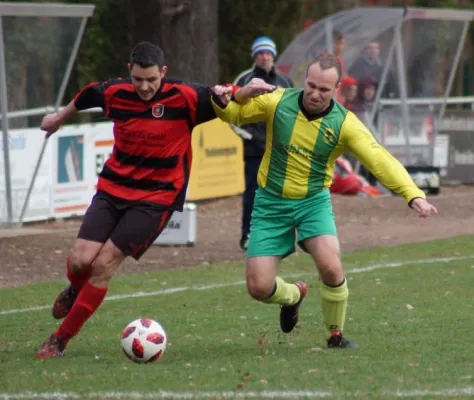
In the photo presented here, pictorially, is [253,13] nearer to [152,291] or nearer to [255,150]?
[255,150]

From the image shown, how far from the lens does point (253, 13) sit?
24.9 meters

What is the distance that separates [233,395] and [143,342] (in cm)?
118

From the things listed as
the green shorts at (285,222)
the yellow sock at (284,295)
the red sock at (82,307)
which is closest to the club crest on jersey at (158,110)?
the green shorts at (285,222)

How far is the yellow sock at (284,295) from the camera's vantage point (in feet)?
27.1

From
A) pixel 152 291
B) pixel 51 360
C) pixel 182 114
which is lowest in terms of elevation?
pixel 152 291

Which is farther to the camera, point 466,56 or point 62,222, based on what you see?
point 466,56

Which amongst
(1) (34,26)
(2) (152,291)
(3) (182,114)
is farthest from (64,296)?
(1) (34,26)

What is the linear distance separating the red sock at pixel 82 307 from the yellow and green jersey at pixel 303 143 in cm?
127

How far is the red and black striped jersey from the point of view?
8.07 meters

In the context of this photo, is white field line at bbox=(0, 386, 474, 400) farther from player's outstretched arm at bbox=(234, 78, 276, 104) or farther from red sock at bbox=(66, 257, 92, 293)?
player's outstretched arm at bbox=(234, 78, 276, 104)

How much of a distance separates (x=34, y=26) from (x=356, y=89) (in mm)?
6963

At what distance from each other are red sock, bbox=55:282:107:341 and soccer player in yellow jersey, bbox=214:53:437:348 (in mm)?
978

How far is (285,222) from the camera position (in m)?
8.10

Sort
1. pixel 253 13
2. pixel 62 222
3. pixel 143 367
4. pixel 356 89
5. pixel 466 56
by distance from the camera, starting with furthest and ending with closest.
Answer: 1. pixel 466 56
2. pixel 253 13
3. pixel 356 89
4. pixel 62 222
5. pixel 143 367
